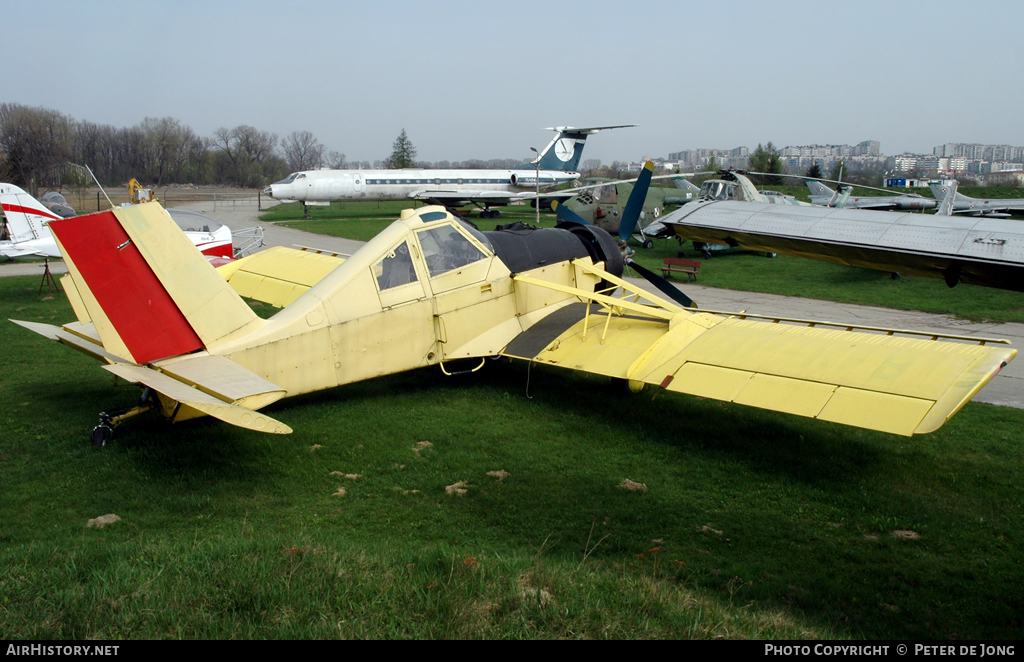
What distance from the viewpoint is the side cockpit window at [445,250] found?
8586mm

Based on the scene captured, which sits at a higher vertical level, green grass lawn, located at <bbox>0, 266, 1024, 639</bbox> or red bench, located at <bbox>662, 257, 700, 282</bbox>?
red bench, located at <bbox>662, 257, 700, 282</bbox>

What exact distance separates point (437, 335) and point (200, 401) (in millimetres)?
3662

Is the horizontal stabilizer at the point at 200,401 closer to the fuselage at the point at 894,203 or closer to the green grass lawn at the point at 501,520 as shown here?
the green grass lawn at the point at 501,520

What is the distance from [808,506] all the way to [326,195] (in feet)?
129

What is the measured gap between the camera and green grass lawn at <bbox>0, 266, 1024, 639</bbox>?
141 inches

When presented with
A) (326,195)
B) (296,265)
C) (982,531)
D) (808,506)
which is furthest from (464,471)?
(326,195)

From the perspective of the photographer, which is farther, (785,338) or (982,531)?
(785,338)

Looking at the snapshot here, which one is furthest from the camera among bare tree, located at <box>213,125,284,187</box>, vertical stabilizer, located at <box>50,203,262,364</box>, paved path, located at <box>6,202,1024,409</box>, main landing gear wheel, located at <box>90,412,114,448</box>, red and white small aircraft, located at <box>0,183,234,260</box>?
bare tree, located at <box>213,125,284,187</box>

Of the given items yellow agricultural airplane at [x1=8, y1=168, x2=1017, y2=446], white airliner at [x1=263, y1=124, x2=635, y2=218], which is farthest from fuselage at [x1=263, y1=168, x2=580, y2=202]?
yellow agricultural airplane at [x1=8, y1=168, x2=1017, y2=446]

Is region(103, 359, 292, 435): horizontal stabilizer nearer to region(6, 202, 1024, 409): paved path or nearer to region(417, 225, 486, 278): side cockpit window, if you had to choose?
region(417, 225, 486, 278): side cockpit window

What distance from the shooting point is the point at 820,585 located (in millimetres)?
4609

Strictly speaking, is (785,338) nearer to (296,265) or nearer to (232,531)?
(232,531)

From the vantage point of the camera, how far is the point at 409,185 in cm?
4306

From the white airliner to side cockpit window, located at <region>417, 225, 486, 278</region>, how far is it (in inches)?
1220
